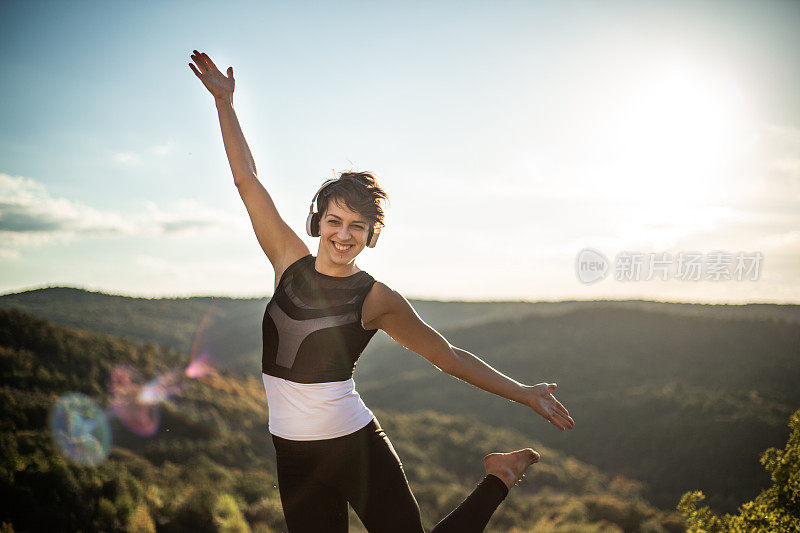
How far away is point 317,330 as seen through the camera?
105 inches

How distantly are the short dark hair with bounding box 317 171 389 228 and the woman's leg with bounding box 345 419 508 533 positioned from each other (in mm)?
1144

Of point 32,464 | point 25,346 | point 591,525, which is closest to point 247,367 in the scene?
point 25,346

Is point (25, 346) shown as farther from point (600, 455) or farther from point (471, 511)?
point (600, 455)

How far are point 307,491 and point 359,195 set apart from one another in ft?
5.06

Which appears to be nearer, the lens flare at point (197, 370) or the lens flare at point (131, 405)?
the lens flare at point (131, 405)

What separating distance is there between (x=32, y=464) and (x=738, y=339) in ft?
186

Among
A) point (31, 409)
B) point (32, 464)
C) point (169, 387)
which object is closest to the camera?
point (32, 464)

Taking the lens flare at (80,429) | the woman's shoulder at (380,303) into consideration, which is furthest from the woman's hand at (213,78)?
the lens flare at (80,429)

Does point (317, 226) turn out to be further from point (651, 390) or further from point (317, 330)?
point (651, 390)

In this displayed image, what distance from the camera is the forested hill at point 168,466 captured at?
9875 millimetres

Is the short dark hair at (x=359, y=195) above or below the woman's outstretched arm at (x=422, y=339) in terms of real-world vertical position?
above

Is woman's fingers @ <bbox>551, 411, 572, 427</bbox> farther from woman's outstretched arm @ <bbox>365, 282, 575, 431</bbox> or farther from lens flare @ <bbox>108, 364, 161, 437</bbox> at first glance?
lens flare @ <bbox>108, 364, 161, 437</bbox>

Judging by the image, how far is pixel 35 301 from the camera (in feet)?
74.2

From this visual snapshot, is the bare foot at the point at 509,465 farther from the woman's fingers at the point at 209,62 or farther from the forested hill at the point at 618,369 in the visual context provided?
the forested hill at the point at 618,369
